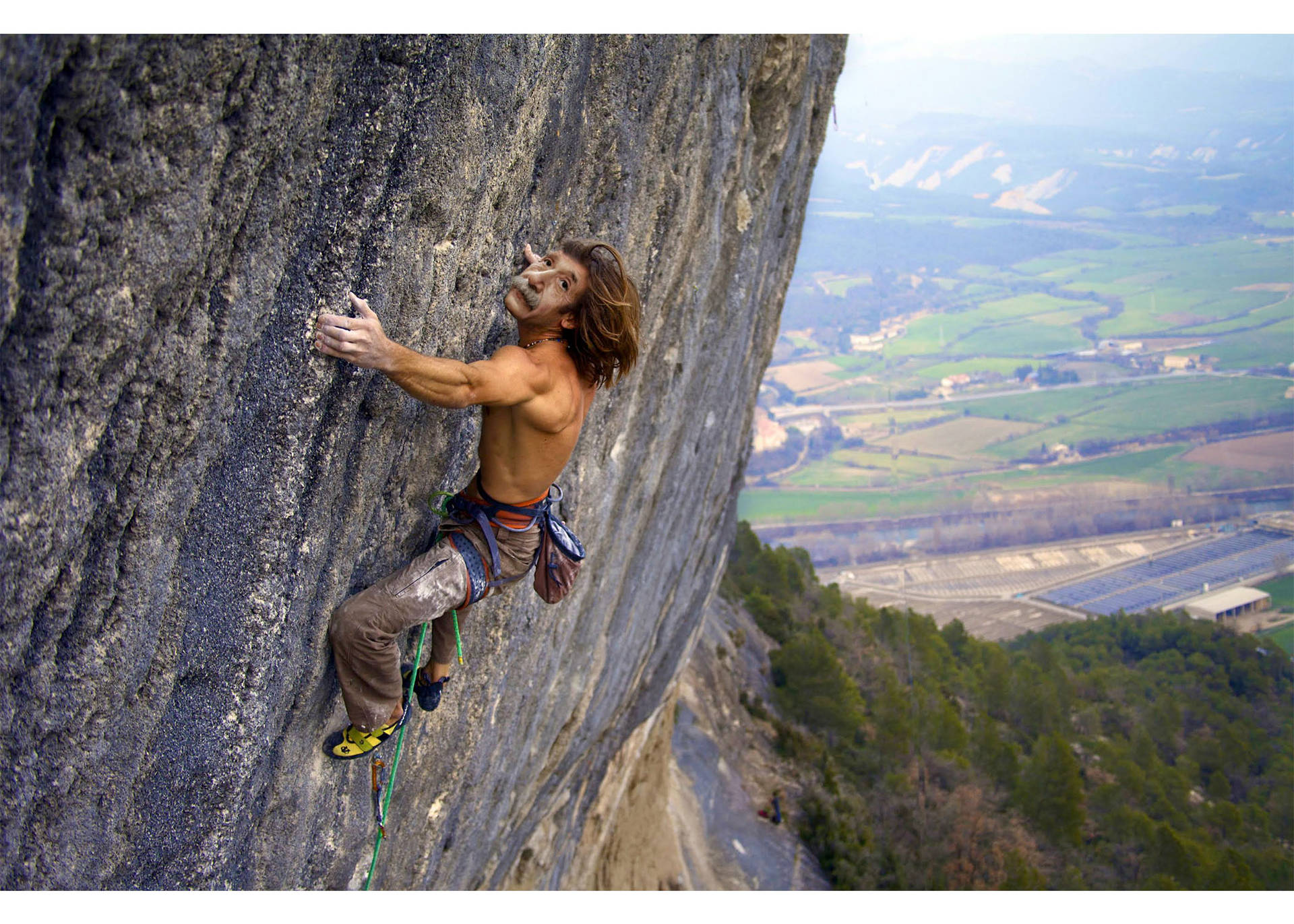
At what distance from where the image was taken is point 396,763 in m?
3.75

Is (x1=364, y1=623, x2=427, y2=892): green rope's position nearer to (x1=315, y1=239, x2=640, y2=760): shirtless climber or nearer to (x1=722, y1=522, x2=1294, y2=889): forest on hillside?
(x1=315, y1=239, x2=640, y2=760): shirtless climber

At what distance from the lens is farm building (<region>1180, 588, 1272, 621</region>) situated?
3641 cm

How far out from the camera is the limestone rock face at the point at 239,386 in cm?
202

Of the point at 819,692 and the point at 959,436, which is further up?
the point at 959,436

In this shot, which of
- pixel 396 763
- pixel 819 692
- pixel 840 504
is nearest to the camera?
pixel 396 763

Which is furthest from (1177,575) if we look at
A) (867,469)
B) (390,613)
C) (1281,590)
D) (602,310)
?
(390,613)

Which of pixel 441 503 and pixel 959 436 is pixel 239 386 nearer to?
pixel 441 503

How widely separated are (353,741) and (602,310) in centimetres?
202

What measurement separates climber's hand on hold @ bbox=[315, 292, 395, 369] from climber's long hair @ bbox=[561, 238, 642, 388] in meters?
0.79

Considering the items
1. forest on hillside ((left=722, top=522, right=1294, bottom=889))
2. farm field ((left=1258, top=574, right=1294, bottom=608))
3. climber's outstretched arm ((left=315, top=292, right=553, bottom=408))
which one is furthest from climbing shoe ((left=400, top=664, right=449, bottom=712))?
farm field ((left=1258, top=574, right=1294, bottom=608))

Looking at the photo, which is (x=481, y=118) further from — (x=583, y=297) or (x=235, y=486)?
(x=235, y=486)

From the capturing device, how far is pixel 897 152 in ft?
187

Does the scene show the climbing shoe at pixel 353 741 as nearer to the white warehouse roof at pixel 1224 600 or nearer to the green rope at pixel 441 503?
the green rope at pixel 441 503

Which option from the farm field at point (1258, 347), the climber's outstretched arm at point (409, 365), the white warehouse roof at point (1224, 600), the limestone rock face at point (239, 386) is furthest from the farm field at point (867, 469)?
the climber's outstretched arm at point (409, 365)
